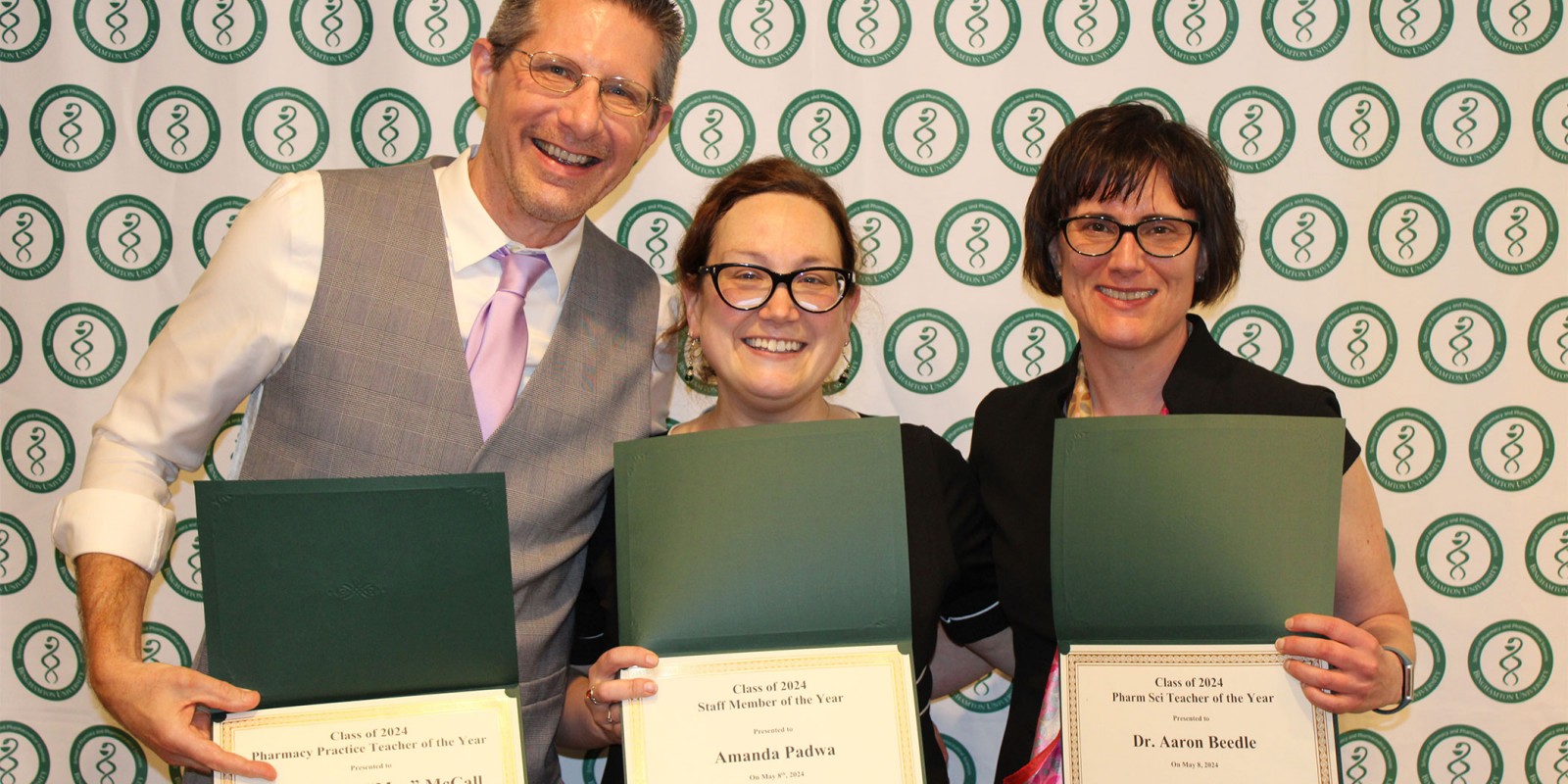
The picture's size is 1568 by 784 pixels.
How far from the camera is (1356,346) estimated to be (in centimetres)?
224

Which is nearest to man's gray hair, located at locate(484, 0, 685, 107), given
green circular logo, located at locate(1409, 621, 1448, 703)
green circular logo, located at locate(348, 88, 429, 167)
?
green circular logo, located at locate(348, 88, 429, 167)

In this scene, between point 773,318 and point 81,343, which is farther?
point 81,343

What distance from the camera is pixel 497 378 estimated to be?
64.2 inches

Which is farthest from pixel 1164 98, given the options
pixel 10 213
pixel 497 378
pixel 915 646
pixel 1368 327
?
pixel 10 213

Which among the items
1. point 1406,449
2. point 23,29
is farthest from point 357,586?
point 1406,449

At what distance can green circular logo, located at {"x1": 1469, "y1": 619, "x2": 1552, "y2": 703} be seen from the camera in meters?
2.27

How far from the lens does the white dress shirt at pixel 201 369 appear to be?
5.01 ft

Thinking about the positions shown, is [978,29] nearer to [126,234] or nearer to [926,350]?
[926,350]

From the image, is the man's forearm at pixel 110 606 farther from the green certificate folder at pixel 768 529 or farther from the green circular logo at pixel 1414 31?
the green circular logo at pixel 1414 31

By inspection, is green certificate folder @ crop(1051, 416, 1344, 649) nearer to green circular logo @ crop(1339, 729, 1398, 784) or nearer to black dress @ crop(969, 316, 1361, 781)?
black dress @ crop(969, 316, 1361, 781)

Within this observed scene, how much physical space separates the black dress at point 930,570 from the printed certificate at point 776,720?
320 mm

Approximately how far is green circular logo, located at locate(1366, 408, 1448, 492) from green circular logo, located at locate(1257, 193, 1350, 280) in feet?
1.15

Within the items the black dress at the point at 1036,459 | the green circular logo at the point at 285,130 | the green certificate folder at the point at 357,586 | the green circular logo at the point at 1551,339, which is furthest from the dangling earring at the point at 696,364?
the green circular logo at the point at 1551,339

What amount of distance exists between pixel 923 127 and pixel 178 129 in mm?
1571
